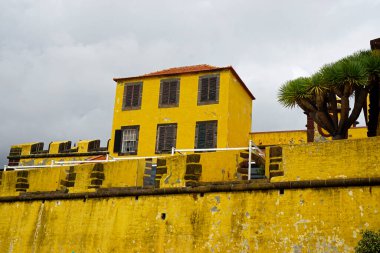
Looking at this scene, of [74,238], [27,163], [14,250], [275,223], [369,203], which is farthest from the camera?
[27,163]

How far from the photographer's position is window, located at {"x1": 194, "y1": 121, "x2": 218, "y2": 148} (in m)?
23.3

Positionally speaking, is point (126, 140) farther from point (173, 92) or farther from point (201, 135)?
point (201, 135)

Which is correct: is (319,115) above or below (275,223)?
above

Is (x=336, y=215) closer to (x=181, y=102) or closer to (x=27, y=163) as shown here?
(x=181, y=102)

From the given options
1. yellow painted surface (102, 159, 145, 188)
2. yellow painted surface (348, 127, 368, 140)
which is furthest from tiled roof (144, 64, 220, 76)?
yellow painted surface (102, 159, 145, 188)

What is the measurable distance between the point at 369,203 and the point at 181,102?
13.6 meters

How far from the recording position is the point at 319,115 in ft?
49.3

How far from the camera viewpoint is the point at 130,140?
25.1 meters

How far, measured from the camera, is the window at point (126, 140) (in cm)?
2492

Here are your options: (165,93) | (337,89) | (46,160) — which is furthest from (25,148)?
(337,89)

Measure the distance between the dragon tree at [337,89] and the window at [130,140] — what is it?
10665 mm

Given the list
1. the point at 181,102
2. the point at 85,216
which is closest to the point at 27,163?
the point at 181,102

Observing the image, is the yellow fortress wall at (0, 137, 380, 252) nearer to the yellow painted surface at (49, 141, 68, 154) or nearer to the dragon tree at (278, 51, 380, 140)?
the dragon tree at (278, 51, 380, 140)

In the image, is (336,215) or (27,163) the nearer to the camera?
(336,215)
